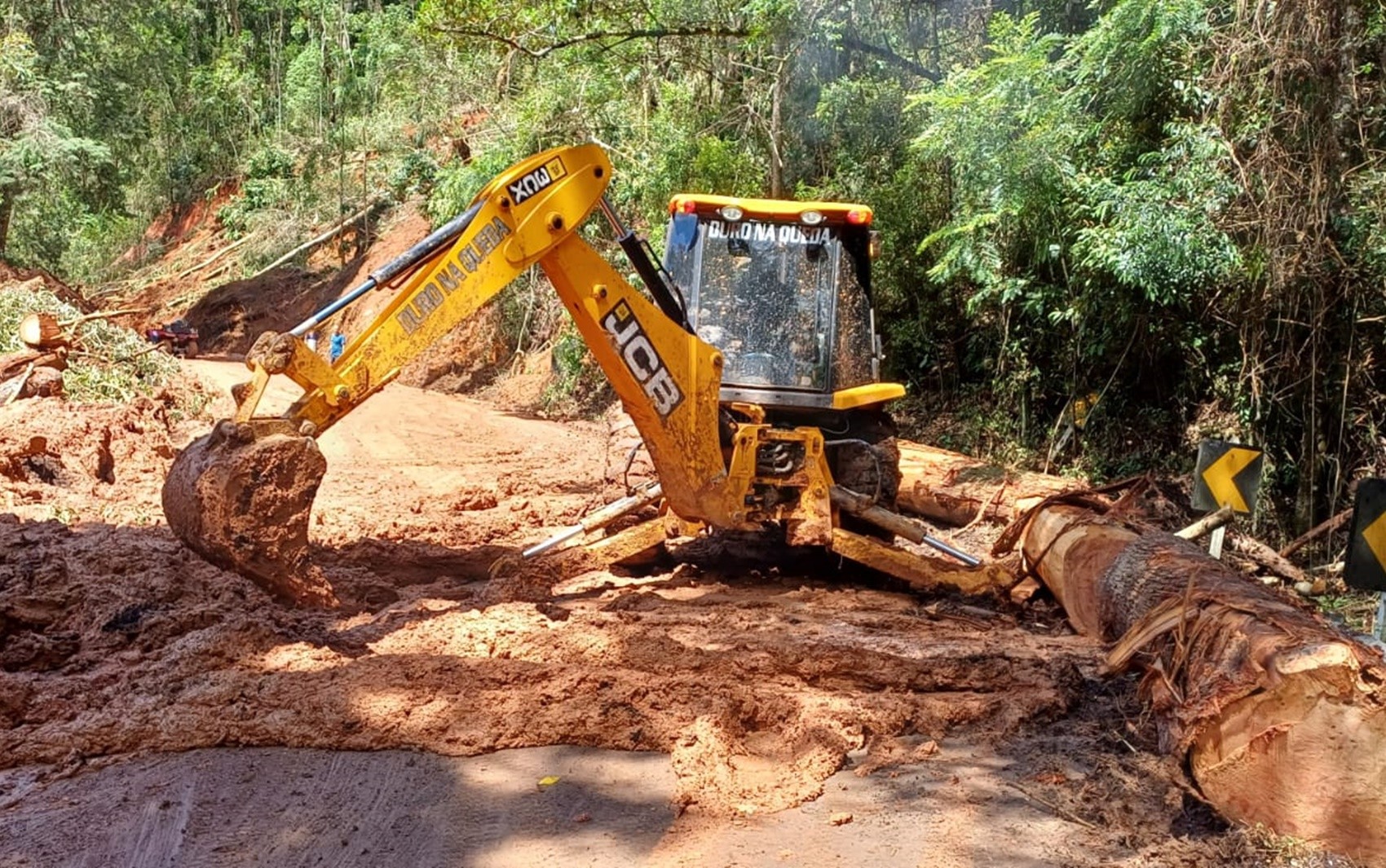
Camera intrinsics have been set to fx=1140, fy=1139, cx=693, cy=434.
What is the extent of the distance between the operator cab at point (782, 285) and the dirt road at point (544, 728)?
155cm

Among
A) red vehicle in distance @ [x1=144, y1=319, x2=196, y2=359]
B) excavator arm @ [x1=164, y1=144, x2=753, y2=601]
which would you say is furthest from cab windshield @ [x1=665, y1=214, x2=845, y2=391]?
red vehicle in distance @ [x1=144, y1=319, x2=196, y2=359]

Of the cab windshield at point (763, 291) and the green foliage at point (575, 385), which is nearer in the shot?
the cab windshield at point (763, 291)

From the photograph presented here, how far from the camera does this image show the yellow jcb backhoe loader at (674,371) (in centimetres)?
514

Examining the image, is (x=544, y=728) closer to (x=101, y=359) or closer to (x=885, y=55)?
(x=101, y=359)

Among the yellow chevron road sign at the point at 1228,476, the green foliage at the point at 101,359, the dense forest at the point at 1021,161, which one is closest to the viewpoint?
the yellow chevron road sign at the point at 1228,476

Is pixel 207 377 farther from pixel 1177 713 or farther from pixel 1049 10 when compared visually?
pixel 1177 713

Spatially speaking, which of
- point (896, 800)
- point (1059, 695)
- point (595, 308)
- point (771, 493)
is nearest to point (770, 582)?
point (771, 493)

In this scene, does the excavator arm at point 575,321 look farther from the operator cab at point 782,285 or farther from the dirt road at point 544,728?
the operator cab at point 782,285

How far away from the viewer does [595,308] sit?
6008mm

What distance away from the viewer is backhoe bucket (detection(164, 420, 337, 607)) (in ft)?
16.4

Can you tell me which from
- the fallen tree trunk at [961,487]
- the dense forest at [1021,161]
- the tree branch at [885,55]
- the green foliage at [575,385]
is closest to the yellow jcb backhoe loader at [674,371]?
the fallen tree trunk at [961,487]

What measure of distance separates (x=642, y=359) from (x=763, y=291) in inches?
64.1

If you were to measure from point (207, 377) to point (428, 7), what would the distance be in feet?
18.1

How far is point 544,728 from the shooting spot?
168 inches
